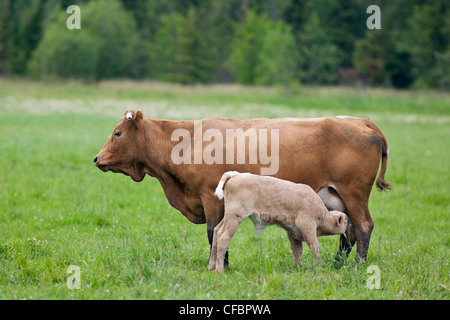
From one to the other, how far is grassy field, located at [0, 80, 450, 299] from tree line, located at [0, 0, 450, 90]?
118 feet

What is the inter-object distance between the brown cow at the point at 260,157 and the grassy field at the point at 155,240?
2.00 feet

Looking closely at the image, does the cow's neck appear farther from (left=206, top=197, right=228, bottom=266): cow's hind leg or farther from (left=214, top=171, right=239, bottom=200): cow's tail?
(left=214, top=171, right=239, bottom=200): cow's tail

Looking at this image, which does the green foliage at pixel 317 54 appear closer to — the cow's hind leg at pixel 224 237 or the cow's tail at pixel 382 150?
the cow's tail at pixel 382 150

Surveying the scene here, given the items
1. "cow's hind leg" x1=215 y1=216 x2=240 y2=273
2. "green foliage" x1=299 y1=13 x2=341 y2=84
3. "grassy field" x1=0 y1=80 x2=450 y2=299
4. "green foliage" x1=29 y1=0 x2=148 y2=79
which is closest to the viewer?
"grassy field" x1=0 y1=80 x2=450 y2=299

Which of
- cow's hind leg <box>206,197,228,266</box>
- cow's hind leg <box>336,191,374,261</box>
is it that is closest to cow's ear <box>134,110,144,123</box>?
cow's hind leg <box>206,197,228,266</box>

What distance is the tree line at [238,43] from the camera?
59.9 meters

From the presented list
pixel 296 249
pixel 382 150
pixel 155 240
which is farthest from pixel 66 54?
pixel 296 249

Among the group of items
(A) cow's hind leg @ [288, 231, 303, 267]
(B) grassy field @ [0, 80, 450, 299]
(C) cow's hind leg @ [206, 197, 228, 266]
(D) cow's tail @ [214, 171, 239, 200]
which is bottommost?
(B) grassy field @ [0, 80, 450, 299]

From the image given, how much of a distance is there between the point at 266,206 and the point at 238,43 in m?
64.6

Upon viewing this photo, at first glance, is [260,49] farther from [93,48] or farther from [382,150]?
[382,150]

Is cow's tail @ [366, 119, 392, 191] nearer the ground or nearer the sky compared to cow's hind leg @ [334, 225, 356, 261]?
nearer the sky

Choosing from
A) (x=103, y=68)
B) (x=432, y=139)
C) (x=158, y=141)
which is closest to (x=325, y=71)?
(x=103, y=68)

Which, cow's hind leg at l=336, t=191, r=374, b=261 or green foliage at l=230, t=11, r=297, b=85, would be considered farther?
green foliage at l=230, t=11, r=297, b=85

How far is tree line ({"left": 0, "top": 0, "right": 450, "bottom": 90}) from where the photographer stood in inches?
2357
